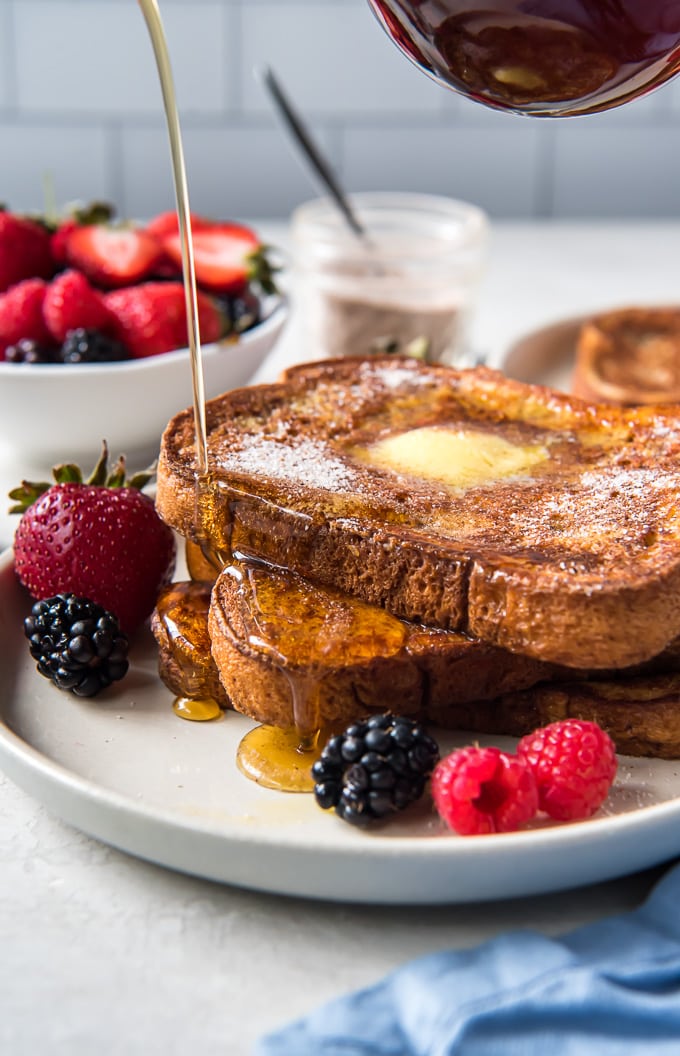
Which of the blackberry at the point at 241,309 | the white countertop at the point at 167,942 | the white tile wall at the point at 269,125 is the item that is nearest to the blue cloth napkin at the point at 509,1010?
the white countertop at the point at 167,942

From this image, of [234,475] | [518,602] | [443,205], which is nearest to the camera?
[518,602]

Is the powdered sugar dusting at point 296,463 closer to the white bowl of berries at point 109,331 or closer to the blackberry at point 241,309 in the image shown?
the white bowl of berries at point 109,331

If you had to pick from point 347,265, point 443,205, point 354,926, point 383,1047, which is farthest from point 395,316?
point 383,1047

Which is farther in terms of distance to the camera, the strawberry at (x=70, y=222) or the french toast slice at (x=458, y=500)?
the strawberry at (x=70, y=222)

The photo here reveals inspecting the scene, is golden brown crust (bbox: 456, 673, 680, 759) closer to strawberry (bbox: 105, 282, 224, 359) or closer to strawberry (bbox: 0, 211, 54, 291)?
strawberry (bbox: 105, 282, 224, 359)

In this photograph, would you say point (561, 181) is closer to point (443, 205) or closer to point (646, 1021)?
point (443, 205)

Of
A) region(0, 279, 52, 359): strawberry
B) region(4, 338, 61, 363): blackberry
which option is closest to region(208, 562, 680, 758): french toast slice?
region(4, 338, 61, 363): blackberry
